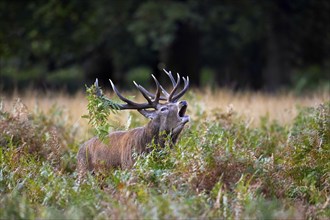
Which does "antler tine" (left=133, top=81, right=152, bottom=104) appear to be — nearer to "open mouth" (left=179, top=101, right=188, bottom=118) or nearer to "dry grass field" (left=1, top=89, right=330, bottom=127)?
"open mouth" (left=179, top=101, right=188, bottom=118)

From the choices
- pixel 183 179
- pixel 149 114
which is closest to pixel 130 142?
pixel 149 114

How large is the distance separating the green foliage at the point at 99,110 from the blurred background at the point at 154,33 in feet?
46.4

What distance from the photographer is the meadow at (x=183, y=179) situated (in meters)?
7.98

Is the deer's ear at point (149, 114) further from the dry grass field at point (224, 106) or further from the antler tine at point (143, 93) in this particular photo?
the dry grass field at point (224, 106)

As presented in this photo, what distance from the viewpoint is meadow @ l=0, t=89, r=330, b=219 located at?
26.2ft

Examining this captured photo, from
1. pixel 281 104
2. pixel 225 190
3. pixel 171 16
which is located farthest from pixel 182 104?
pixel 171 16

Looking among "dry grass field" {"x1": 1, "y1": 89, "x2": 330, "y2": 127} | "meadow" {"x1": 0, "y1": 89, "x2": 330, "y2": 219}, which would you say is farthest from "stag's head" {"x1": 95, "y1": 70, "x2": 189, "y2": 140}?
"dry grass field" {"x1": 1, "y1": 89, "x2": 330, "y2": 127}

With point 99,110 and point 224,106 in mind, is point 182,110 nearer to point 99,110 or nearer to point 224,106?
point 99,110

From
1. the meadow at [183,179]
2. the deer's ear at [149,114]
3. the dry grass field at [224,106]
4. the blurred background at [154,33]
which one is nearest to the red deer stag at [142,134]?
the deer's ear at [149,114]

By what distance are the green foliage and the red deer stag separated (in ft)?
0.26

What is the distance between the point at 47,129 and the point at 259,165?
509 cm

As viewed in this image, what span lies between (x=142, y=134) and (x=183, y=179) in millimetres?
1705

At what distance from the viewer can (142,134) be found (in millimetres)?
10648

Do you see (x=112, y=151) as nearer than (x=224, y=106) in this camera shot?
Yes
